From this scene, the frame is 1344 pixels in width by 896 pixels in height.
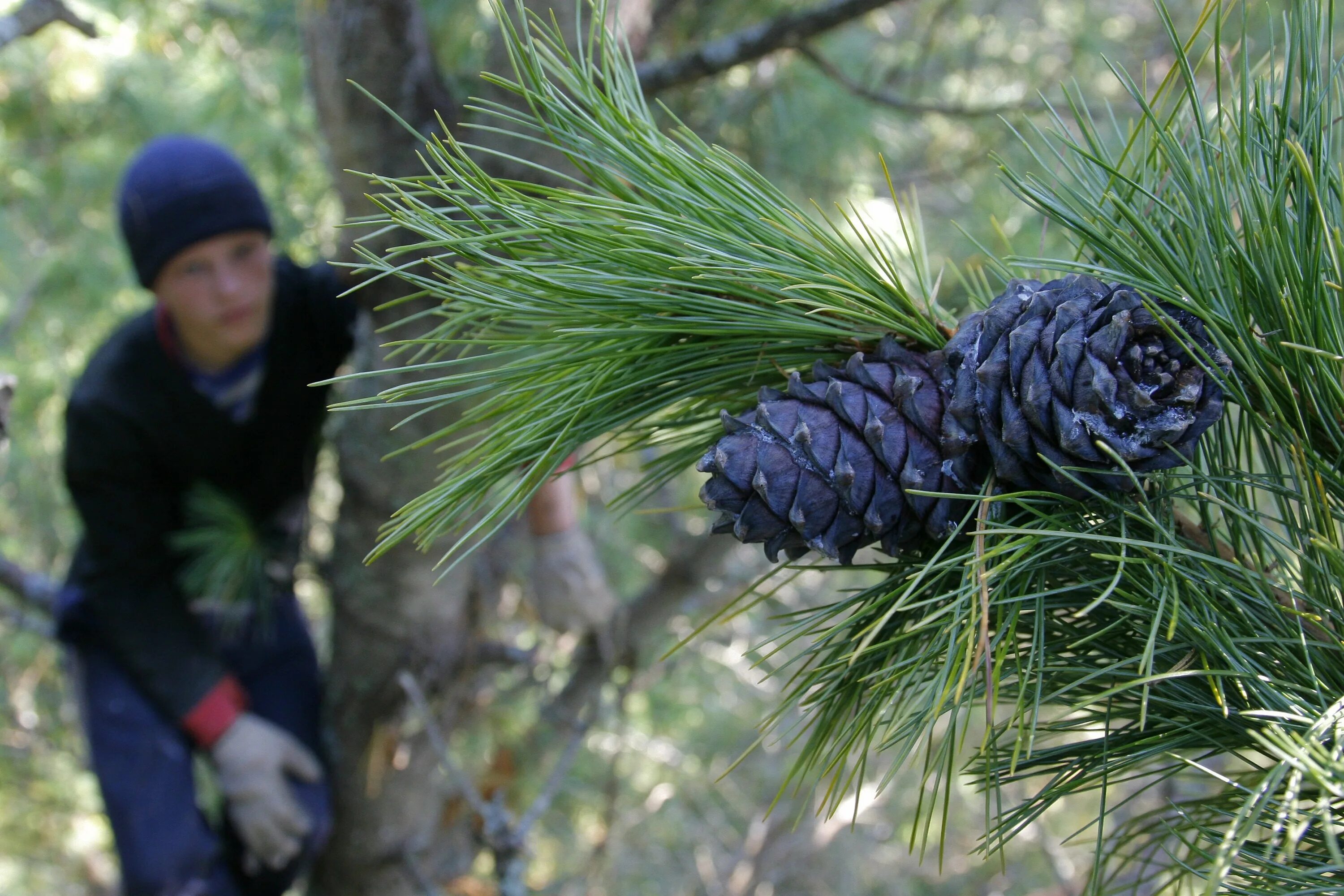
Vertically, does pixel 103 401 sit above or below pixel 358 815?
above

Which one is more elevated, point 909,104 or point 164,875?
point 909,104

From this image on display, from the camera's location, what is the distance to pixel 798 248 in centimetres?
57

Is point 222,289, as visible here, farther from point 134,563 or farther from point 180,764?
point 180,764

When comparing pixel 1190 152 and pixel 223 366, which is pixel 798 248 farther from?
pixel 223 366

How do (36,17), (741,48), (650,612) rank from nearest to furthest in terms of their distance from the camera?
1. (36,17)
2. (741,48)
3. (650,612)

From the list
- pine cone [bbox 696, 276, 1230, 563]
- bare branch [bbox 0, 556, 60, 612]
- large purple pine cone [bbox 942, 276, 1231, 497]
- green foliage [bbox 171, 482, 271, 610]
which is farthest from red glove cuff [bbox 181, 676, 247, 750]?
large purple pine cone [bbox 942, 276, 1231, 497]

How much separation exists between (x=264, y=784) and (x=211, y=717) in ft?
0.59

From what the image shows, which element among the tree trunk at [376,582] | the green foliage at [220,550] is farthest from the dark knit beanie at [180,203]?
the green foliage at [220,550]

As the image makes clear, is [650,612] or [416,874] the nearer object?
[416,874]

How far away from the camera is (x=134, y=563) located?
59.5 inches

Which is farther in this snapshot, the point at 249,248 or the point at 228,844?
the point at 228,844

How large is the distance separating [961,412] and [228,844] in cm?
162

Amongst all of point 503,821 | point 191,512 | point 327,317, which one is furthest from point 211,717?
point 327,317

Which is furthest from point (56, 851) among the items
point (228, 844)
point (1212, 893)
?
point (1212, 893)
